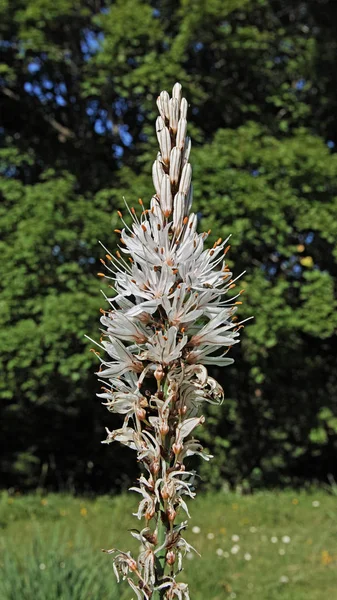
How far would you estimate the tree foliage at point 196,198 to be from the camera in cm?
901

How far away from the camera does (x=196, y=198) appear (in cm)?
920

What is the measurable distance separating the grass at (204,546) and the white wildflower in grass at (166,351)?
2.26 m

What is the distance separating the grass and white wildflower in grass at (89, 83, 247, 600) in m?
2.26

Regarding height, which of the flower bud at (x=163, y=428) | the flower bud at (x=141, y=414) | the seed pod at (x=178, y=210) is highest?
the seed pod at (x=178, y=210)

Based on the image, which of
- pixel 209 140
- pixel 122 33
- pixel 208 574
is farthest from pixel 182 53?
pixel 208 574

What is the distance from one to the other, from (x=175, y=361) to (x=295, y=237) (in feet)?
28.6

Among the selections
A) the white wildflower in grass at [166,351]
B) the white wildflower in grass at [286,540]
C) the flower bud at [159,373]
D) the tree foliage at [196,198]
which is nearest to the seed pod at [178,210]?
the white wildflower in grass at [166,351]

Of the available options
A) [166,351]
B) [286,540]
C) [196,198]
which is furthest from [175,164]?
[196,198]

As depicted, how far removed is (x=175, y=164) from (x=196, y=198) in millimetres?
7609

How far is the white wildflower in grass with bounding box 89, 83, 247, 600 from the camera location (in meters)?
1.54

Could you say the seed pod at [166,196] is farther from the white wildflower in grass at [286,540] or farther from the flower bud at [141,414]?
the white wildflower in grass at [286,540]

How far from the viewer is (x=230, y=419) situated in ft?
36.5

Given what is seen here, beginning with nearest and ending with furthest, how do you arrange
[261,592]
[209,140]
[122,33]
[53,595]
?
1. [53,595]
2. [261,592]
3. [122,33]
4. [209,140]

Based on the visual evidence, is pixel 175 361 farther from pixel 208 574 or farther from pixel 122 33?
pixel 122 33
